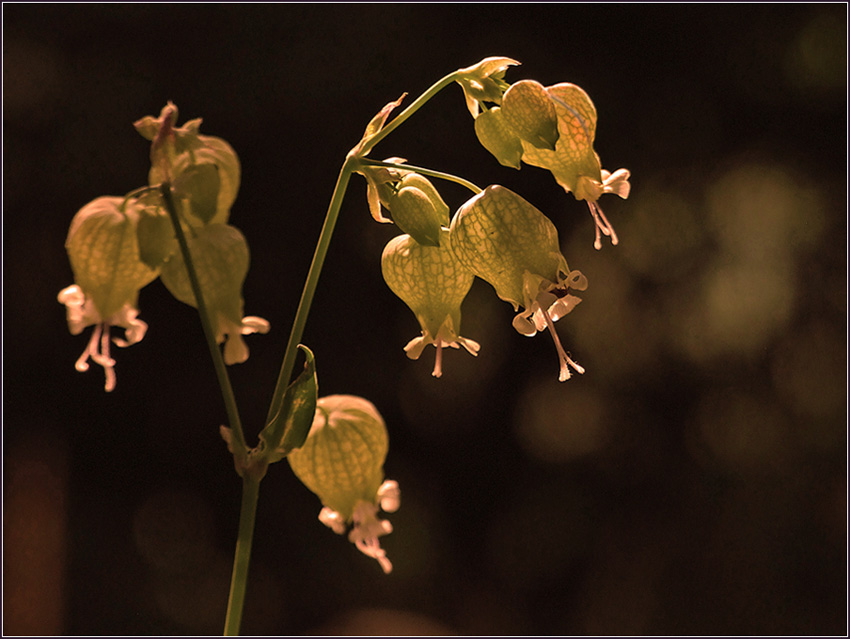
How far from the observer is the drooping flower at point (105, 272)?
2.53 ft

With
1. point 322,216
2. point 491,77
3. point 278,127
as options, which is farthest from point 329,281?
point 491,77

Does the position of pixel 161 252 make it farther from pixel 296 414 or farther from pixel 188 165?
pixel 296 414

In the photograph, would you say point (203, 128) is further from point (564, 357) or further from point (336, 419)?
point (564, 357)

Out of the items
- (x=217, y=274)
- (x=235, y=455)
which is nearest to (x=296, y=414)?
(x=235, y=455)

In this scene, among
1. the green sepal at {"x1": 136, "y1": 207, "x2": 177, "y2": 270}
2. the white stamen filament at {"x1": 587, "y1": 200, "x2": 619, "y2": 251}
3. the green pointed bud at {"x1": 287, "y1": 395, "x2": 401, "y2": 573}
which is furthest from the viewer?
the green pointed bud at {"x1": 287, "y1": 395, "x2": 401, "y2": 573}

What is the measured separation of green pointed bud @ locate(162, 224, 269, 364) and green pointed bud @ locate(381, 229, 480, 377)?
162 millimetres

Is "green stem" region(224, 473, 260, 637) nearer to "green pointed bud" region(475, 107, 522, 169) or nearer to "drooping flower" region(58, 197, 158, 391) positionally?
"drooping flower" region(58, 197, 158, 391)

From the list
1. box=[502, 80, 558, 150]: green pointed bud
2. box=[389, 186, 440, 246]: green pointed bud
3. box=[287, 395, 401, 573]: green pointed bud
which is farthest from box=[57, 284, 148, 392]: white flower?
box=[502, 80, 558, 150]: green pointed bud

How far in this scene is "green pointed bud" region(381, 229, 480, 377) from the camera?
2.29 ft

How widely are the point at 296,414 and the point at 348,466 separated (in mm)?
182

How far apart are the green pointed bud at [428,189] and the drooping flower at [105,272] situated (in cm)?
28

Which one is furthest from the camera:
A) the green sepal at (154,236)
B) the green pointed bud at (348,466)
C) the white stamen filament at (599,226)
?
the green pointed bud at (348,466)

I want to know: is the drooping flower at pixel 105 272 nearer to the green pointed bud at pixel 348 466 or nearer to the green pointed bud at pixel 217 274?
the green pointed bud at pixel 217 274

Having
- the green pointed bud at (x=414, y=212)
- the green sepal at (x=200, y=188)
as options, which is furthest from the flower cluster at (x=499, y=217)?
the green sepal at (x=200, y=188)
